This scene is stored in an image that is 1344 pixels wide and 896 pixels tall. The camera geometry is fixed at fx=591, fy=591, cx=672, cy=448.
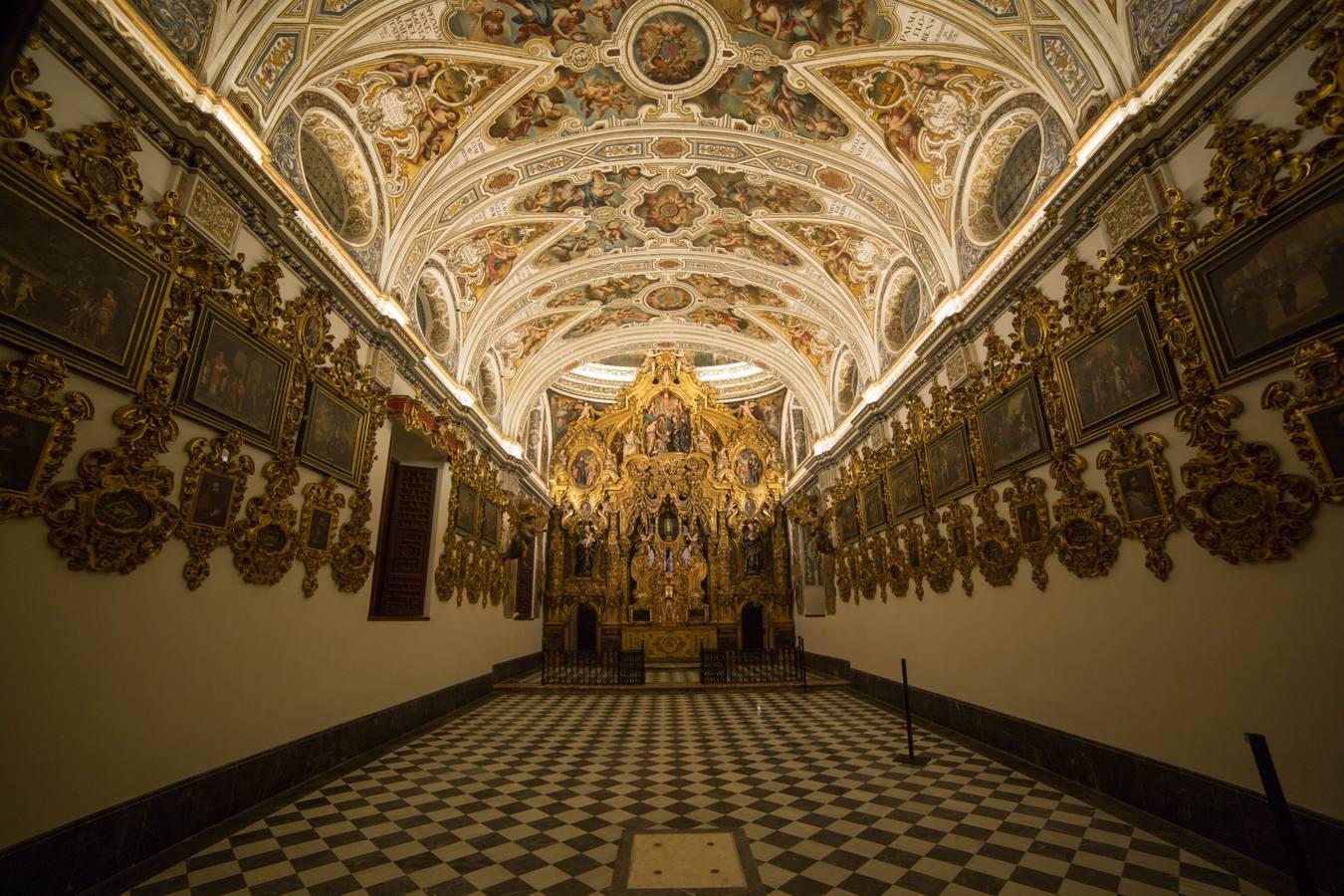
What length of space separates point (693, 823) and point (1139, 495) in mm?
4901

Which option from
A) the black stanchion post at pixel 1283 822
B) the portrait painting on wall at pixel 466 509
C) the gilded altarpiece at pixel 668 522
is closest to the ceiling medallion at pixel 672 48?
the portrait painting on wall at pixel 466 509

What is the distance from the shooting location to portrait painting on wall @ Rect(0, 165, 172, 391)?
12.2 ft

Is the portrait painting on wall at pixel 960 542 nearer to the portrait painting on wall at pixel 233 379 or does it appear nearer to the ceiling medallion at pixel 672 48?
the ceiling medallion at pixel 672 48

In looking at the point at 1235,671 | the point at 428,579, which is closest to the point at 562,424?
the point at 428,579

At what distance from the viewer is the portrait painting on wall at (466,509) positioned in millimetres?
11453

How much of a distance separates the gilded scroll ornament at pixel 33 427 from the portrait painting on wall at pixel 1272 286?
27.0 ft

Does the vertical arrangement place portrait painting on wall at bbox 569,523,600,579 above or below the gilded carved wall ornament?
above

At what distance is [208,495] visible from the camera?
17.1 feet

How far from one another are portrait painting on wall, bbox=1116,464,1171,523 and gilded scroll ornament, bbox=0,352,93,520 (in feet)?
27.4

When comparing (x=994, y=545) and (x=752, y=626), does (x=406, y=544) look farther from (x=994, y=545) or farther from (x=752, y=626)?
(x=752, y=626)

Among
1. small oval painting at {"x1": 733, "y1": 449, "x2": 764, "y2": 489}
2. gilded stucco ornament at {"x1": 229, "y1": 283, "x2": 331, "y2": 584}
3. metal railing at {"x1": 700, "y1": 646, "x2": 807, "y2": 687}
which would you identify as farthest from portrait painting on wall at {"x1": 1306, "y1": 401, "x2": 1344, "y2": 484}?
small oval painting at {"x1": 733, "y1": 449, "x2": 764, "y2": 489}

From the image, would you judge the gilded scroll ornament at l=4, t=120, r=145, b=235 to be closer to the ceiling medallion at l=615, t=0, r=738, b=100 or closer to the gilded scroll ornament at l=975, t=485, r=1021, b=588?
the ceiling medallion at l=615, t=0, r=738, b=100

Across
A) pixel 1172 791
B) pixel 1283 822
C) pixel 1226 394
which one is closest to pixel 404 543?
pixel 1172 791

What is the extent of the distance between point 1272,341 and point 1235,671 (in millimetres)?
2420
